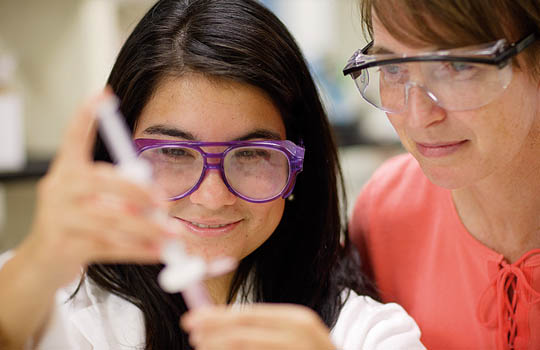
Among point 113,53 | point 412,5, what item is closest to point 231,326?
point 412,5

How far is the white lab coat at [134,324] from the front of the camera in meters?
1.21

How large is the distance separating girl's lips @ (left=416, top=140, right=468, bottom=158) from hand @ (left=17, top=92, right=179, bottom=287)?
23.6 inches

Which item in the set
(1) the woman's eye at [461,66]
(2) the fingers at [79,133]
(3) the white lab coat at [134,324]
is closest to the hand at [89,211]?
(2) the fingers at [79,133]

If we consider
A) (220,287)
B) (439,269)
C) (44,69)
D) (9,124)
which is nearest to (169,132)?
(220,287)

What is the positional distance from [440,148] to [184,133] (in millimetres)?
478

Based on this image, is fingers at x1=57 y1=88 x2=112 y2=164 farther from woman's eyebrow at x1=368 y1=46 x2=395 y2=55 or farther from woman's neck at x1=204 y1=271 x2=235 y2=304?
woman's neck at x1=204 y1=271 x2=235 y2=304

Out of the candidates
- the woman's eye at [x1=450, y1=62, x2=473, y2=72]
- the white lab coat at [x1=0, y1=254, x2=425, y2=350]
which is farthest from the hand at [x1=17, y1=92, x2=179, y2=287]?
the woman's eye at [x1=450, y1=62, x2=473, y2=72]

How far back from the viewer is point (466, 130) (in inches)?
42.9

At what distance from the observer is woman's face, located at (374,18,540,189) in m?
1.08

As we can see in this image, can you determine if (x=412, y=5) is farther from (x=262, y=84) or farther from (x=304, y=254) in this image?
(x=304, y=254)

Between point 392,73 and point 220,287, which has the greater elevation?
point 392,73

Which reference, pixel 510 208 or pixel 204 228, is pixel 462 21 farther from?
pixel 204 228

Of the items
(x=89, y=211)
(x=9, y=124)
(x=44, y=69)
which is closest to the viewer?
(x=89, y=211)

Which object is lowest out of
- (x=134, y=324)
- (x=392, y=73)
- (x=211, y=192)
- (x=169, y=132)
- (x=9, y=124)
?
(x=134, y=324)
